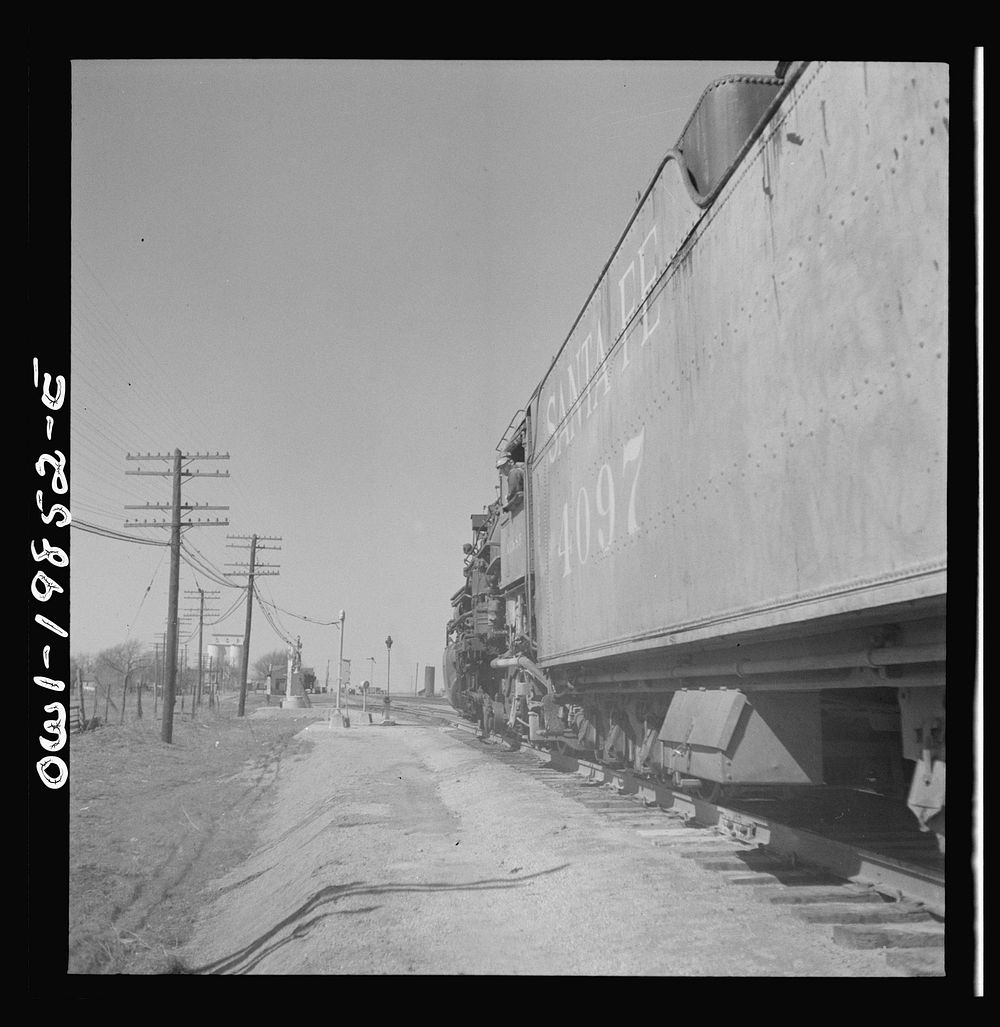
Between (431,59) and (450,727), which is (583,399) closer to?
(431,59)

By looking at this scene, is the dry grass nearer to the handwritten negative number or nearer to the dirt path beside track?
the dirt path beside track

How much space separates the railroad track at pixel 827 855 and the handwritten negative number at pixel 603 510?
2154 millimetres

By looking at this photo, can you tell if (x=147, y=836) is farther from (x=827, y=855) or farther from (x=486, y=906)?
(x=827, y=855)

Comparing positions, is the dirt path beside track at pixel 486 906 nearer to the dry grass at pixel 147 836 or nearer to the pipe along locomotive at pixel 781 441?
the dry grass at pixel 147 836

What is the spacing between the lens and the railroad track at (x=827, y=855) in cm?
406

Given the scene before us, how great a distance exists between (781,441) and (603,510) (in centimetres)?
346

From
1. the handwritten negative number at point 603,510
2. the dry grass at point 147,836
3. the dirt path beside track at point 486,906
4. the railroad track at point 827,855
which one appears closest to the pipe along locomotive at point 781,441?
the handwritten negative number at point 603,510

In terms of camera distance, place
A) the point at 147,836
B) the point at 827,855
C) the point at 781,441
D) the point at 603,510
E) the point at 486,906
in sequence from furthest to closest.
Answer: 1. the point at 147,836
2. the point at 603,510
3. the point at 827,855
4. the point at 486,906
5. the point at 781,441

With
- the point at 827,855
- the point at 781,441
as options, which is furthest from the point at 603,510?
the point at 781,441

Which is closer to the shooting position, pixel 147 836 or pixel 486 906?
pixel 486 906

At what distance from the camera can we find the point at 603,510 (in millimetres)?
7582

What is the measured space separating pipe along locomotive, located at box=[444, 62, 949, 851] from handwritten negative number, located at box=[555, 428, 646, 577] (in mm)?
37
